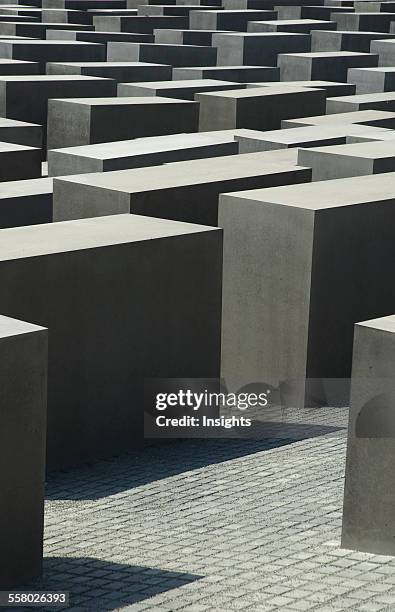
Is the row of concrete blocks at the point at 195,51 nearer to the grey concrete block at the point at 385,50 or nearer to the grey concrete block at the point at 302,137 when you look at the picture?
the grey concrete block at the point at 385,50

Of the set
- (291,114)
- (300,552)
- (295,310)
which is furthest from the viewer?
(291,114)

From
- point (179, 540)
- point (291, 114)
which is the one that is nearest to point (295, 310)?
point (179, 540)

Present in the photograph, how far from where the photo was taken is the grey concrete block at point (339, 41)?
32.8m

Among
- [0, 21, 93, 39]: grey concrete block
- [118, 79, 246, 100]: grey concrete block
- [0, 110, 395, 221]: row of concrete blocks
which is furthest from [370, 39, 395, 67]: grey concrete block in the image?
[0, 110, 395, 221]: row of concrete blocks

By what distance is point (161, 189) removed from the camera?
1234 centimetres

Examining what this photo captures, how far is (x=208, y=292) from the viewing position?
418 inches

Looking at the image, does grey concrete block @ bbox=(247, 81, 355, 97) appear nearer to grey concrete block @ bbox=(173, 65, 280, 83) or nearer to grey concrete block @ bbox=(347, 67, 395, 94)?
grey concrete block @ bbox=(347, 67, 395, 94)

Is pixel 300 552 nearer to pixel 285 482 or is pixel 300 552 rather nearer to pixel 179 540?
pixel 179 540

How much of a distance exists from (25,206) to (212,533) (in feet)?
20.5

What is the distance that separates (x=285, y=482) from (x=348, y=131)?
9.54 m

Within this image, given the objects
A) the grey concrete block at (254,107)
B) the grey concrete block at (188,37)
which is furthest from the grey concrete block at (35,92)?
the grey concrete block at (188,37)

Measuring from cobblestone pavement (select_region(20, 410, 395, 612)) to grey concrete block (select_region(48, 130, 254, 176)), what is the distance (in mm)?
5557

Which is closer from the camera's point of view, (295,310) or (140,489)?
(140,489)

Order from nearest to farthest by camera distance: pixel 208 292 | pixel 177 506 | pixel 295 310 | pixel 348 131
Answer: pixel 177 506 < pixel 208 292 < pixel 295 310 < pixel 348 131
